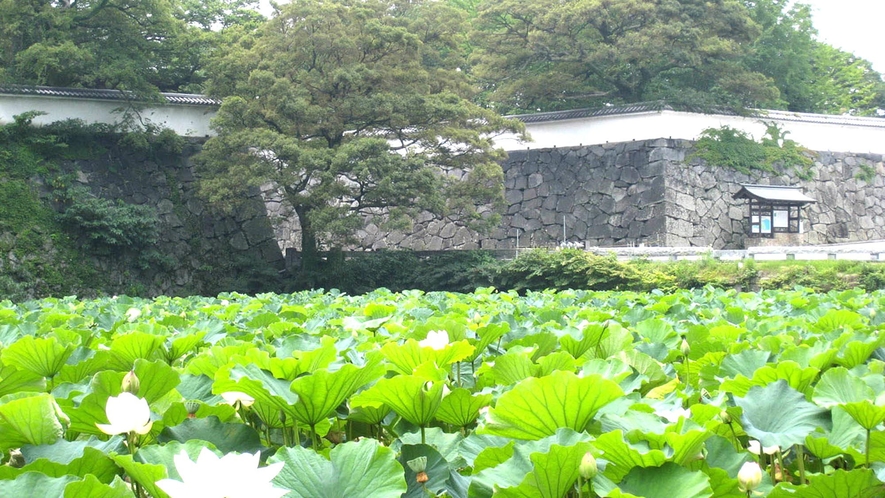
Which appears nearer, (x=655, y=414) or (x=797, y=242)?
(x=655, y=414)

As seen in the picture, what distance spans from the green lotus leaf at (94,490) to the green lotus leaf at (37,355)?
1116mm

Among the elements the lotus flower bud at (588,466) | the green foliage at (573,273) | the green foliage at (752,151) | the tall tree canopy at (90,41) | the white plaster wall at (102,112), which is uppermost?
the tall tree canopy at (90,41)

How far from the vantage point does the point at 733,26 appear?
19859 millimetres

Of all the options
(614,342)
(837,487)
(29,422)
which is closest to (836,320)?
(614,342)

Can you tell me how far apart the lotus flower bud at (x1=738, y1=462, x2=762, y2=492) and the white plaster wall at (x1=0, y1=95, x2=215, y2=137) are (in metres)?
18.0

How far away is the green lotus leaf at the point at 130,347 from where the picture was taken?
2037 mm

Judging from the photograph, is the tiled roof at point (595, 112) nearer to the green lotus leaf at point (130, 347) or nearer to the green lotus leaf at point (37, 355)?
the green lotus leaf at point (130, 347)

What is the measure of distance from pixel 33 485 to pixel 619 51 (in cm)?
1962

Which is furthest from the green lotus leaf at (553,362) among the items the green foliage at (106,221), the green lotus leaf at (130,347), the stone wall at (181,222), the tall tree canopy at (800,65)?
the tall tree canopy at (800,65)

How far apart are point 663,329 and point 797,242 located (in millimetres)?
19575

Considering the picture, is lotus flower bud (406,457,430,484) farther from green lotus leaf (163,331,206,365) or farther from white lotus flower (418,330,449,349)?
green lotus leaf (163,331,206,365)

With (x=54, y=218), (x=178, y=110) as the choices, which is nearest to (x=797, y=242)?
(x=178, y=110)

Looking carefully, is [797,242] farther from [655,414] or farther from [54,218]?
[655,414]

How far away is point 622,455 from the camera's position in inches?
41.6
